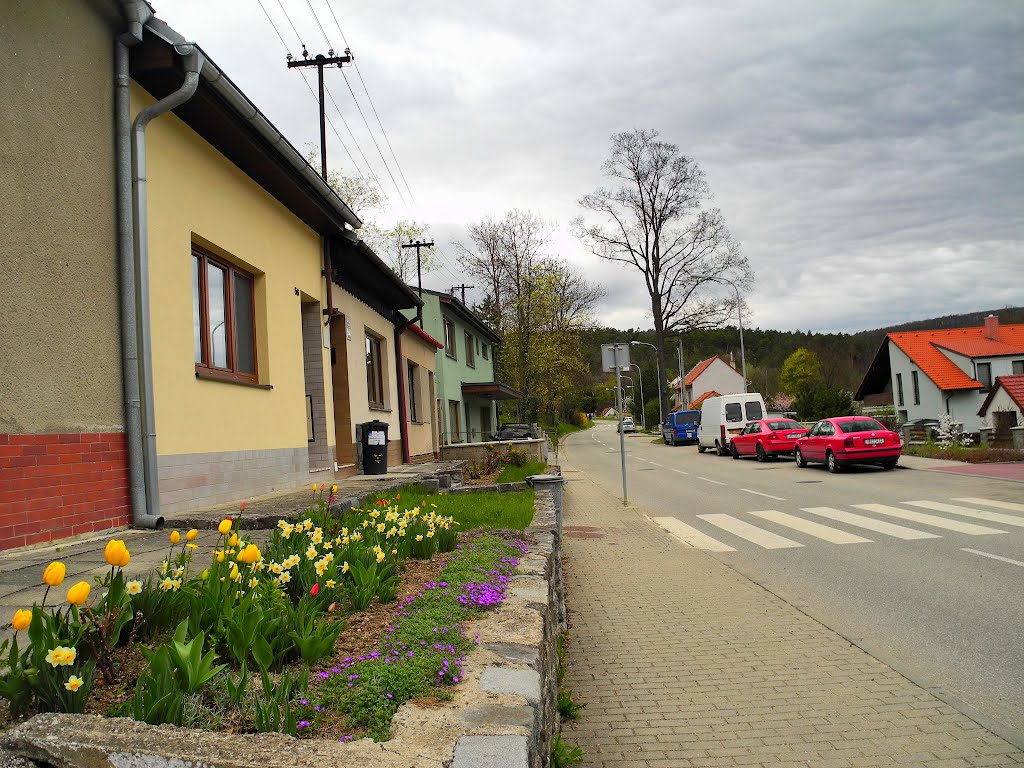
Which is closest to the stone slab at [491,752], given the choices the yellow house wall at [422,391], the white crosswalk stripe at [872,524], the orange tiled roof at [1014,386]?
the white crosswalk stripe at [872,524]

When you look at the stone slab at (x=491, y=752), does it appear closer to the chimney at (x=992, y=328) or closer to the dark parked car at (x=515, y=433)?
the dark parked car at (x=515, y=433)

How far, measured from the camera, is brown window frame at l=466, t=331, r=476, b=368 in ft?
125

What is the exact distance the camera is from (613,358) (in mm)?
15828

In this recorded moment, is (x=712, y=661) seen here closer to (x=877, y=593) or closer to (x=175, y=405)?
(x=877, y=593)

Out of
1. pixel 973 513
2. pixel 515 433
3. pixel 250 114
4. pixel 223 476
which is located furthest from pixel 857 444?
pixel 515 433

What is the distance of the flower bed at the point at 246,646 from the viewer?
227cm

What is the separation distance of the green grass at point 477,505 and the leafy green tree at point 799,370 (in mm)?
67654

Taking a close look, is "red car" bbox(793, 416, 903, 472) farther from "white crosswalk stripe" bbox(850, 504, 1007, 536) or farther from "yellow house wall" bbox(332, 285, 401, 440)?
"yellow house wall" bbox(332, 285, 401, 440)

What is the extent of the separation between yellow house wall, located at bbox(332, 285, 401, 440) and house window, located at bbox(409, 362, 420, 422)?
364 cm

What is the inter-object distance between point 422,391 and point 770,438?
41.2 ft

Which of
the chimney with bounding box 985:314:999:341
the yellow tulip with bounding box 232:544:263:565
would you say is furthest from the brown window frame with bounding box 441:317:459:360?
the chimney with bounding box 985:314:999:341

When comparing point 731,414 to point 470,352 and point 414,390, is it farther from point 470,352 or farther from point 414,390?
point 414,390

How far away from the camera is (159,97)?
23.3 feet

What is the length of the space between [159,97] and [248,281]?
108 inches
